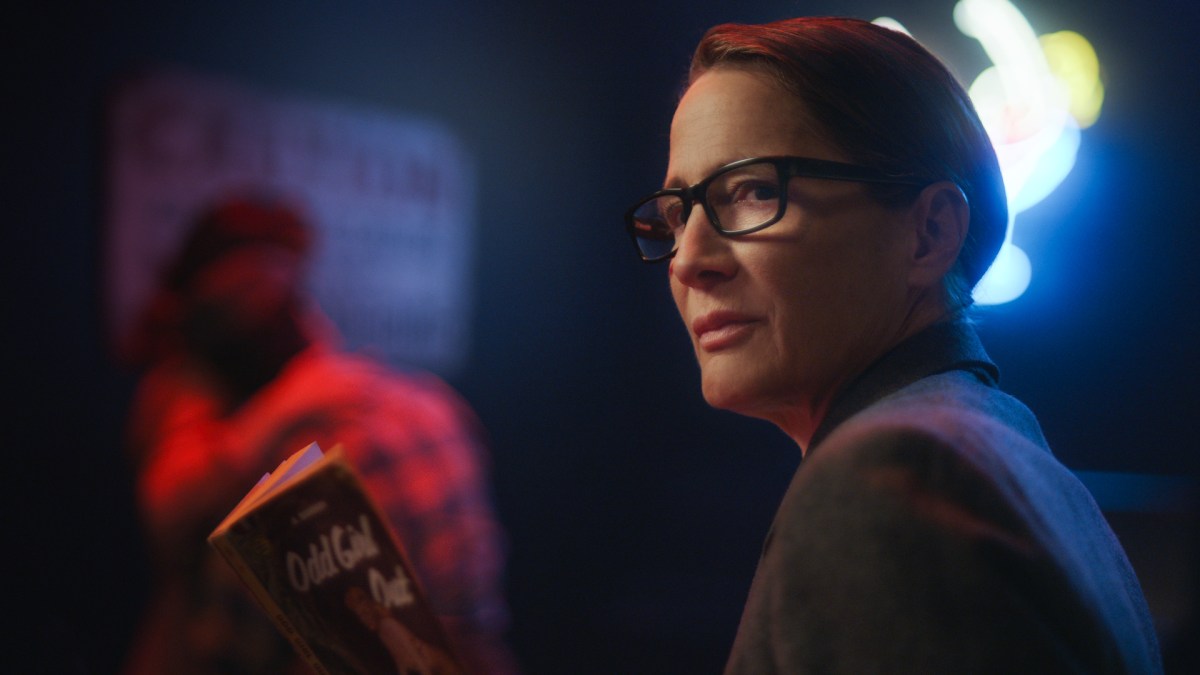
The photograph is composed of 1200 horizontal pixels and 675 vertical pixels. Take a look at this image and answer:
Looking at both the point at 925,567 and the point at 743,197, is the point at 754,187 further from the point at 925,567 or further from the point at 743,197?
the point at 925,567

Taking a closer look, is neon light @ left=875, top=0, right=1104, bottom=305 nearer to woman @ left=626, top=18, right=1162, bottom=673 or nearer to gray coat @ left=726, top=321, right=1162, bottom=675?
woman @ left=626, top=18, right=1162, bottom=673

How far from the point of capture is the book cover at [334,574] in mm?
937

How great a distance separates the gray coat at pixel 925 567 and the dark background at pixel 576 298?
8.03ft

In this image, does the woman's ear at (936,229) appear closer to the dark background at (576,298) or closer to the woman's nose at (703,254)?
the woman's nose at (703,254)

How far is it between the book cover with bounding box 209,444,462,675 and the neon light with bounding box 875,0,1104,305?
3.29 meters

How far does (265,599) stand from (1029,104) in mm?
3659

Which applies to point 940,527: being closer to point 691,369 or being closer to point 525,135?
point 525,135

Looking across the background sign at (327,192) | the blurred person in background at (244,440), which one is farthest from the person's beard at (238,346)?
the background sign at (327,192)

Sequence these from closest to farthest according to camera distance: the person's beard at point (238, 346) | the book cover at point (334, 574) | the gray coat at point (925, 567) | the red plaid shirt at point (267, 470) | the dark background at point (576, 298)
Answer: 1. the gray coat at point (925, 567)
2. the book cover at point (334, 574)
3. the red plaid shirt at point (267, 470)
4. the person's beard at point (238, 346)
5. the dark background at point (576, 298)

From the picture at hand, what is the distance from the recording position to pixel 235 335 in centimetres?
240

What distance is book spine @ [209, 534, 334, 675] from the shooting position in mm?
937

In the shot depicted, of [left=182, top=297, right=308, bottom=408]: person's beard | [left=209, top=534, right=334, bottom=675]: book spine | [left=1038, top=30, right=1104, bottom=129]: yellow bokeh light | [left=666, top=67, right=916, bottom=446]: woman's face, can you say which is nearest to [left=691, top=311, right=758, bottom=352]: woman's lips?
[left=666, top=67, right=916, bottom=446]: woman's face

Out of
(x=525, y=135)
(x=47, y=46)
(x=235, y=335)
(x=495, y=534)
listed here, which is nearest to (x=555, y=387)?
(x=495, y=534)

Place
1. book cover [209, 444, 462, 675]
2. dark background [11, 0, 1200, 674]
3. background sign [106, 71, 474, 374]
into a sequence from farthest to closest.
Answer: background sign [106, 71, 474, 374] < dark background [11, 0, 1200, 674] < book cover [209, 444, 462, 675]
